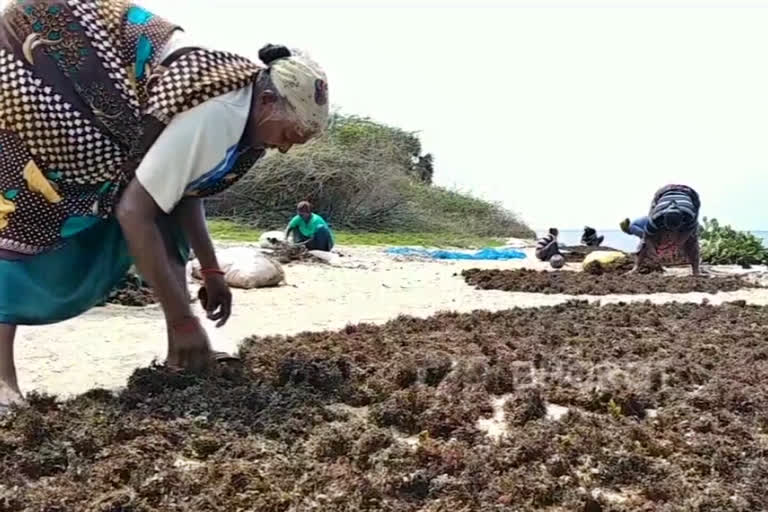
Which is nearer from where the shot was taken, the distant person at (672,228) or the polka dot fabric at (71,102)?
the polka dot fabric at (71,102)

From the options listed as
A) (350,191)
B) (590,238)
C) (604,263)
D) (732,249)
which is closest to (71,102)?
(604,263)

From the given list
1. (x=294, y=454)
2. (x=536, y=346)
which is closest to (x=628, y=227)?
(x=536, y=346)

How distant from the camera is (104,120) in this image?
3021 millimetres

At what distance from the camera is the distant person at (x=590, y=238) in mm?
16953

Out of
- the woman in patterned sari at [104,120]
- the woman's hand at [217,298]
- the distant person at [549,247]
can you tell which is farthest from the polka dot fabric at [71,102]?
the distant person at [549,247]

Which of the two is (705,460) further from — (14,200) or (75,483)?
(14,200)

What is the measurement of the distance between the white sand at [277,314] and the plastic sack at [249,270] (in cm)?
19

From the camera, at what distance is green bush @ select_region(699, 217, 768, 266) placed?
1411 centimetres

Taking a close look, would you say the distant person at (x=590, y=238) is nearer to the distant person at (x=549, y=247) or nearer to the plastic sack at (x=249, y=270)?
the distant person at (x=549, y=247)

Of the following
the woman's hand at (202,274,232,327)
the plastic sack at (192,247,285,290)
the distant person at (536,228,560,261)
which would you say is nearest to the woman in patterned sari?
the woman's hand at (202,274,232,327)

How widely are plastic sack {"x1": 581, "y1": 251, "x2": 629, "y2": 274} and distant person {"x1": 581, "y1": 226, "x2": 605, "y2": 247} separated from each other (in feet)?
16.5

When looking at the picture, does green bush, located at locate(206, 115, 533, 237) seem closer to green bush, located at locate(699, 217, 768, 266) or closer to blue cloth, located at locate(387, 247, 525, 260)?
blue cloth, located at locate(387, 247, 525, 260)

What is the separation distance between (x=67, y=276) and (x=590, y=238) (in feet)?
48.2

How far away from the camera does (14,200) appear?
3.01m
